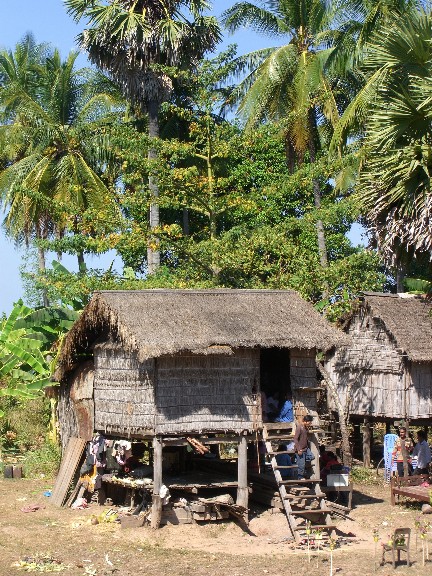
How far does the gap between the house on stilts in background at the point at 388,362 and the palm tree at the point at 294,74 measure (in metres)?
4.70

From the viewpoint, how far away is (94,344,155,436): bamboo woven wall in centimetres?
1750

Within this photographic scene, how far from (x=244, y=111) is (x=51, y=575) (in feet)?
65.4

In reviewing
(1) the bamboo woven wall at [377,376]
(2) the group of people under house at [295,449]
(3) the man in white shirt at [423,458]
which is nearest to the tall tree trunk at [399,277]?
(1) the bamboo woven wall at [377,376]

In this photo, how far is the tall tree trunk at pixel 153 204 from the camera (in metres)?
26.2

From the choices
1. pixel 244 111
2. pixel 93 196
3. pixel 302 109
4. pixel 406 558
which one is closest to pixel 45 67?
pixel 93 196

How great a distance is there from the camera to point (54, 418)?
2494 centimetres

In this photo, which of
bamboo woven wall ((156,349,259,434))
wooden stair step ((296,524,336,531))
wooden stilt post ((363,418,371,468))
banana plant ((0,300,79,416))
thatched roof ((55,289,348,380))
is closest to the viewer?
wooden stair step ((296,524,336,531))

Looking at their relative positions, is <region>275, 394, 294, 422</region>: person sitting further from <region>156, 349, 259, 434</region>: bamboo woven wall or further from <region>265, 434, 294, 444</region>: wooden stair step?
<region>156, 349, 259, 434</region>: bamboo woven wall

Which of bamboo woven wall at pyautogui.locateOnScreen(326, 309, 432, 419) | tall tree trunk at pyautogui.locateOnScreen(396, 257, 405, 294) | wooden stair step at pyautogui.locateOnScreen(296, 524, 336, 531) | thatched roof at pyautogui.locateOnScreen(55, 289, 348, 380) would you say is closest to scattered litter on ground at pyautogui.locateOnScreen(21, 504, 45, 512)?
thatched roof at pyautogui.locateOnScreen(55, 289, 348, 380)

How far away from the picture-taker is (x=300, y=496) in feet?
55.6

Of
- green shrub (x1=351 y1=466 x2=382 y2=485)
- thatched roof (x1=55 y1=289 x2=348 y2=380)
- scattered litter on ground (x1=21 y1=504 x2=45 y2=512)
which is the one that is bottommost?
scattered litter on ground (x1=21 y1=504 x2=45 y2=512)

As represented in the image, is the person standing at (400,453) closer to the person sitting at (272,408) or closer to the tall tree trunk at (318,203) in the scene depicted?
the person sitting at (272,408)

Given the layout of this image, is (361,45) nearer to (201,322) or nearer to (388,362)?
(388,362)

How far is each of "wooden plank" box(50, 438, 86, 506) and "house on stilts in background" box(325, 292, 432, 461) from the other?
21.8 feet
